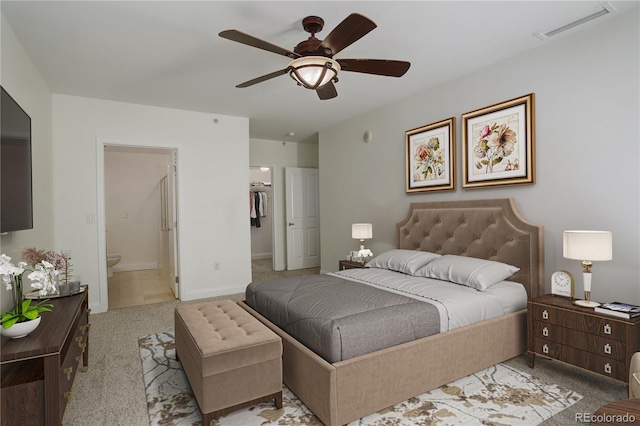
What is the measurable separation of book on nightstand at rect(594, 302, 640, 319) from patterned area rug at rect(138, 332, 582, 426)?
21.5 inches

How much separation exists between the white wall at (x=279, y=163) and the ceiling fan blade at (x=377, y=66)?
13.5ft

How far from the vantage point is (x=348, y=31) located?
1921 mm

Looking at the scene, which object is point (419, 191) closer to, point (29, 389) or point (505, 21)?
point (505, 21)

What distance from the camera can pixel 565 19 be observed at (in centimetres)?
243

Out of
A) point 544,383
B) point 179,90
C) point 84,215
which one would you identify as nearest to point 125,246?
point 84,215

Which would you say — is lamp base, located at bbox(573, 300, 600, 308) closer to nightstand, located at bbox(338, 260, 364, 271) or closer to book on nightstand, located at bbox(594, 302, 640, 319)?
book on nightstand, located at bbox(594, 302, 640, 319)

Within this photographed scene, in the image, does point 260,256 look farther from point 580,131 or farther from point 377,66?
point 580,131

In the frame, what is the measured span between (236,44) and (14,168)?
68.0 inches

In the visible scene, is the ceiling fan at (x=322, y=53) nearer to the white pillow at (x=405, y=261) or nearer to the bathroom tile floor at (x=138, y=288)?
the white pillow at (x=405, y=261)

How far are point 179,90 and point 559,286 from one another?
398 cm

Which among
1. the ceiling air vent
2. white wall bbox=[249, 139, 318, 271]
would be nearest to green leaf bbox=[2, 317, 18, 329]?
the ceiling air vent

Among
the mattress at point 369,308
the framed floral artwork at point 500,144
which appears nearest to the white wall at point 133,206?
the mattress at point 369,308

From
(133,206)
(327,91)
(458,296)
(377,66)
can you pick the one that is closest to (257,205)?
(133,206)

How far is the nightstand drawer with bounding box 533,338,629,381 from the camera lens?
6.77 ft
